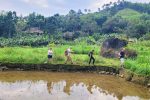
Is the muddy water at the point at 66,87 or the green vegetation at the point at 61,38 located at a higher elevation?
the green vegetation at the point at 61,38

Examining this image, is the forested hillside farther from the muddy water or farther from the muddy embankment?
the muddy water

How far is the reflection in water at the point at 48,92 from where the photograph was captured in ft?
49.7

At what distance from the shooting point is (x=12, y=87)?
680 inches

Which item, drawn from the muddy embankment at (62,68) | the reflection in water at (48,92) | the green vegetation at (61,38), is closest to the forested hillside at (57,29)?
the green vegetation at (61,38)

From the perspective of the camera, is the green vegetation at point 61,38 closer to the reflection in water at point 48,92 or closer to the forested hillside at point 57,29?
the forested hillside at point 57,29

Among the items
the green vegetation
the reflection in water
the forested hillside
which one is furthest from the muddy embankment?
the forested hillside

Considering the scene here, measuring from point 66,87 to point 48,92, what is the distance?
214 centimetres

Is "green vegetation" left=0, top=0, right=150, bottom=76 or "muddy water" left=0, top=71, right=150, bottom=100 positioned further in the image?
Answer: "green vegetation" left=0, top=0, right=150, bottom=76

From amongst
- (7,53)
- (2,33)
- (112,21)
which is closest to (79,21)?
(112,21)

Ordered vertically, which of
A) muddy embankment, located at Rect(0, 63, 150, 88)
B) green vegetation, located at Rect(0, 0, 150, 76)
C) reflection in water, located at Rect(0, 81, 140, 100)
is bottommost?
reflection in water, located at Rect(0, 81, 140, 100)

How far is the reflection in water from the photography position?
49.7 ft

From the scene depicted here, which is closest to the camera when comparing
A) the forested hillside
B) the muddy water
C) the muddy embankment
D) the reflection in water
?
the reflection in water

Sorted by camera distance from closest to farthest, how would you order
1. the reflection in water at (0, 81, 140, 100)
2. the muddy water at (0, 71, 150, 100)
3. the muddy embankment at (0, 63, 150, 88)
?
the reflection in water at (0, 81, 140, 100) < the muddy water at (0, 71, 150, 100) < the muddy embankment at (0, 63, 150, 88)

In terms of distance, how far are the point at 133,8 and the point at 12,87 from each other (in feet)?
378
